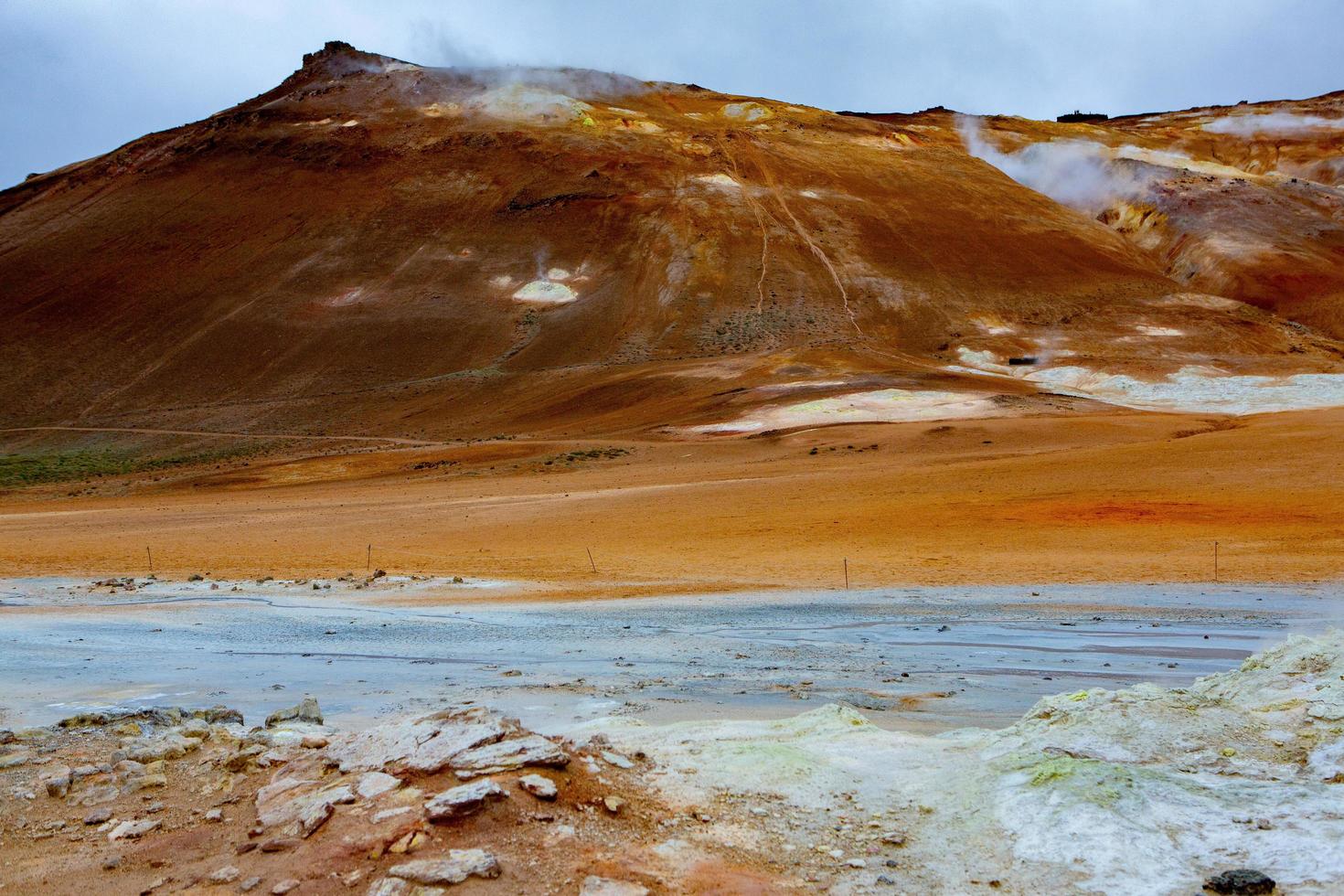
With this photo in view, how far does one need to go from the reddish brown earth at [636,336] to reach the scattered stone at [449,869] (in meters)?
12.0

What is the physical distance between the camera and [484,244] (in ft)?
273

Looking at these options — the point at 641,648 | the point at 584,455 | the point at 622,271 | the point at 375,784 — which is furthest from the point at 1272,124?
the point at 375,784

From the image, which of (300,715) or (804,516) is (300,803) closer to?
(300,715)

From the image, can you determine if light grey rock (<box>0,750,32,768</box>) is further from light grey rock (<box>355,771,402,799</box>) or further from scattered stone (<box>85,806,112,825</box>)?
light grey rock (<box>355,771,402,799</box>)

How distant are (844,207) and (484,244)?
95.1 feet

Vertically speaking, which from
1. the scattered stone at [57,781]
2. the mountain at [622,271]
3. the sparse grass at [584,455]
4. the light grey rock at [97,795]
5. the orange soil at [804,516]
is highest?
the mountain at [622,271]

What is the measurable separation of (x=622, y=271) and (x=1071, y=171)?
5051cm

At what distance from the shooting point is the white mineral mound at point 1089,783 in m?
4.55

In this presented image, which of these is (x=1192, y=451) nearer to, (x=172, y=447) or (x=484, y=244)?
(x=172, y=447)

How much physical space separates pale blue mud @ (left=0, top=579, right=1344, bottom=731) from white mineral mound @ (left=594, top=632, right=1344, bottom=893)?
166 centimetres

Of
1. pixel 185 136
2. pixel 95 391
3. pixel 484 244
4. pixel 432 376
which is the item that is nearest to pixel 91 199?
pixel 185 136

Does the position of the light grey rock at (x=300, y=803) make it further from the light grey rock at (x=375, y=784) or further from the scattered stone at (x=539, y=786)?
the scattered stone at (x=539, y=786)

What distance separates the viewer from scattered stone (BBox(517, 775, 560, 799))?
530cm

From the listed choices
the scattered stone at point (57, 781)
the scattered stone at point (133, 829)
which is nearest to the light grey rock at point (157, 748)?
the scattered stone at point (57, 781)
